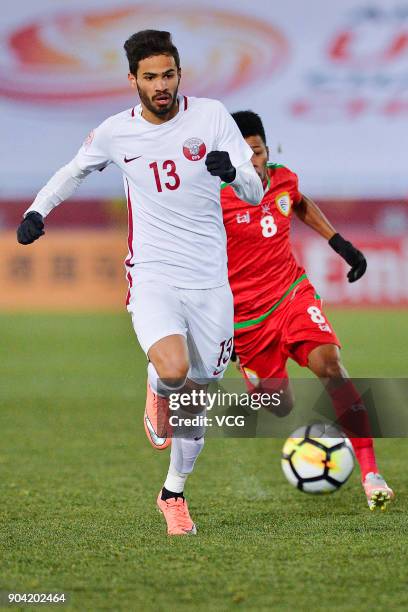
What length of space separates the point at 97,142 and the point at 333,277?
15.2 metres

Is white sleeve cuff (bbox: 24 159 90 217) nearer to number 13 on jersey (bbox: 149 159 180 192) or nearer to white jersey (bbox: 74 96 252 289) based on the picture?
white jersey (bbox: 74 96 252 289)

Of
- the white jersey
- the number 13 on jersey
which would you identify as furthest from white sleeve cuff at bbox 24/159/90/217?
the number 13 on jersey

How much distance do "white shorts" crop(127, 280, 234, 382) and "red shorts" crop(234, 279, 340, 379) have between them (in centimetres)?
86

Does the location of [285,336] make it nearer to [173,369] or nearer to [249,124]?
[249,124]

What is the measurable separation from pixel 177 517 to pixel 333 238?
2175mm

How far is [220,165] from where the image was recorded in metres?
5.05

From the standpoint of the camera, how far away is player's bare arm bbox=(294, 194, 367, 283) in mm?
6582

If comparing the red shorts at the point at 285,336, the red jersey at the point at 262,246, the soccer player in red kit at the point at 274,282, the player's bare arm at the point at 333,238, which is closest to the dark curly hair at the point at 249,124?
the soccer player in red kit at the point at 274,282

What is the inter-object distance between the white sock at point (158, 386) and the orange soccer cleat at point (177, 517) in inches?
20.4

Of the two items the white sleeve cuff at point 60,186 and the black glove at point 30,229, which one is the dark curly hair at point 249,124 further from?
the black glove at point 30,229

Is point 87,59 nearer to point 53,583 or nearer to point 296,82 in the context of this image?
point 296,82

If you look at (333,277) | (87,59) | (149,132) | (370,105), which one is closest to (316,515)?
(149,132)

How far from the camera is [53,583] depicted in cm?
411

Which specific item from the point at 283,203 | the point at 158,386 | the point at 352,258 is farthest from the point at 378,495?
the point at 283,203
